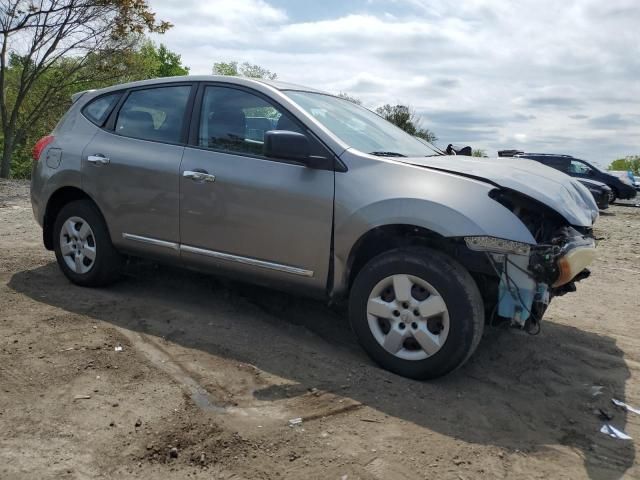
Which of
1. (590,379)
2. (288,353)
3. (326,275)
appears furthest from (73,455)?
(590,379)

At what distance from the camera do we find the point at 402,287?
137 inches

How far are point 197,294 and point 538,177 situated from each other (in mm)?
2905

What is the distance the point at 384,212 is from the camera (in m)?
3.53

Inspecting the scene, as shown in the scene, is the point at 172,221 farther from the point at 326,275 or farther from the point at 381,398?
the point at 381,398

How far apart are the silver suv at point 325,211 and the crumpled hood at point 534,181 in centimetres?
→ 2

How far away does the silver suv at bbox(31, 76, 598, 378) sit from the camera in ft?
11.1

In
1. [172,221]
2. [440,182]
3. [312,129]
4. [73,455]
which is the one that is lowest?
[73,455]

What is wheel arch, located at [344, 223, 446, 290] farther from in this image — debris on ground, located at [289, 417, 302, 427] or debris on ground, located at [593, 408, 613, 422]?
debris on ground, located at [593, 408, 613, 422]

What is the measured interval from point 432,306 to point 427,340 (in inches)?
8.0

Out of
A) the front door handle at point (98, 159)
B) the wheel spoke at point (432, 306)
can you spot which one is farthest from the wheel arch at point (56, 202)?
the wheel spoke at point (432, 306)

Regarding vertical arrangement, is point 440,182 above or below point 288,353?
above

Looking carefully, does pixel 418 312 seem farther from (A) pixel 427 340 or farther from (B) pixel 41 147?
(B) pixel 41 147

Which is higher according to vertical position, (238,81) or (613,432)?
(238,81)

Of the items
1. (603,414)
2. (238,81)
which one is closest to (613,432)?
(603,414)
